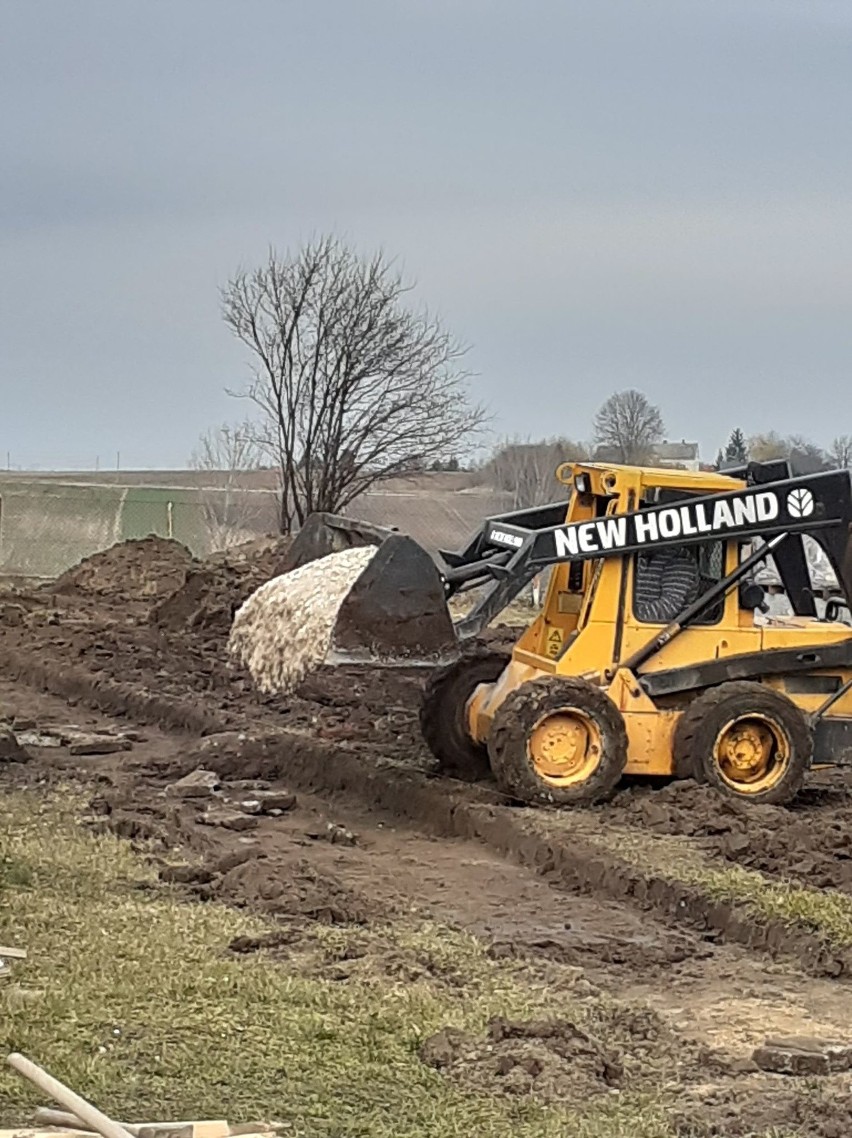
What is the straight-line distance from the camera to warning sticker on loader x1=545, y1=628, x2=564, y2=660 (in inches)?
513

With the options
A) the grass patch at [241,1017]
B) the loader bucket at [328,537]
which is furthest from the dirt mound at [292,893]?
the loader bucket at [328,537]

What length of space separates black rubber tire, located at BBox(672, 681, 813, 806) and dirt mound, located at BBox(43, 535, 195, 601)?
61.9ft

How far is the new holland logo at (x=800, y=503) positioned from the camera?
12.0m

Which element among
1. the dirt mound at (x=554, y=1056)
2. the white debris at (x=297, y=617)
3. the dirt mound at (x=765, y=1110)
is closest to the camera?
the dirt mound at (x=765, y=1110)

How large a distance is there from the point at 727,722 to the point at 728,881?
7.28ft

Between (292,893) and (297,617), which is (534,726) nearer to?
(292,893)

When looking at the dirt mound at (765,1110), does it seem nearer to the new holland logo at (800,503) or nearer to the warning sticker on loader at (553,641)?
the new holland logo at (800,503)

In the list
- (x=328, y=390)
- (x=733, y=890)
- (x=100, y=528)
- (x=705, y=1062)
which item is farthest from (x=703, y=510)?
(x=100, y=528)

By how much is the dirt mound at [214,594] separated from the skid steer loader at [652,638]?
11787 mm

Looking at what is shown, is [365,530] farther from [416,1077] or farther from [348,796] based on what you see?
[416,1077]

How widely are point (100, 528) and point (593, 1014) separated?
43.1 metres

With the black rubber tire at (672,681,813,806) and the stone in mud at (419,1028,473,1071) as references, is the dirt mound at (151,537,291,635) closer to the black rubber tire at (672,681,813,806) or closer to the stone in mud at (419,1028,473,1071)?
the black rubber tire at (672,681,813,806)

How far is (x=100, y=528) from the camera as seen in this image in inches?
1941

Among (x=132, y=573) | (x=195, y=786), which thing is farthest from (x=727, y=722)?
(x=132, y=573)
